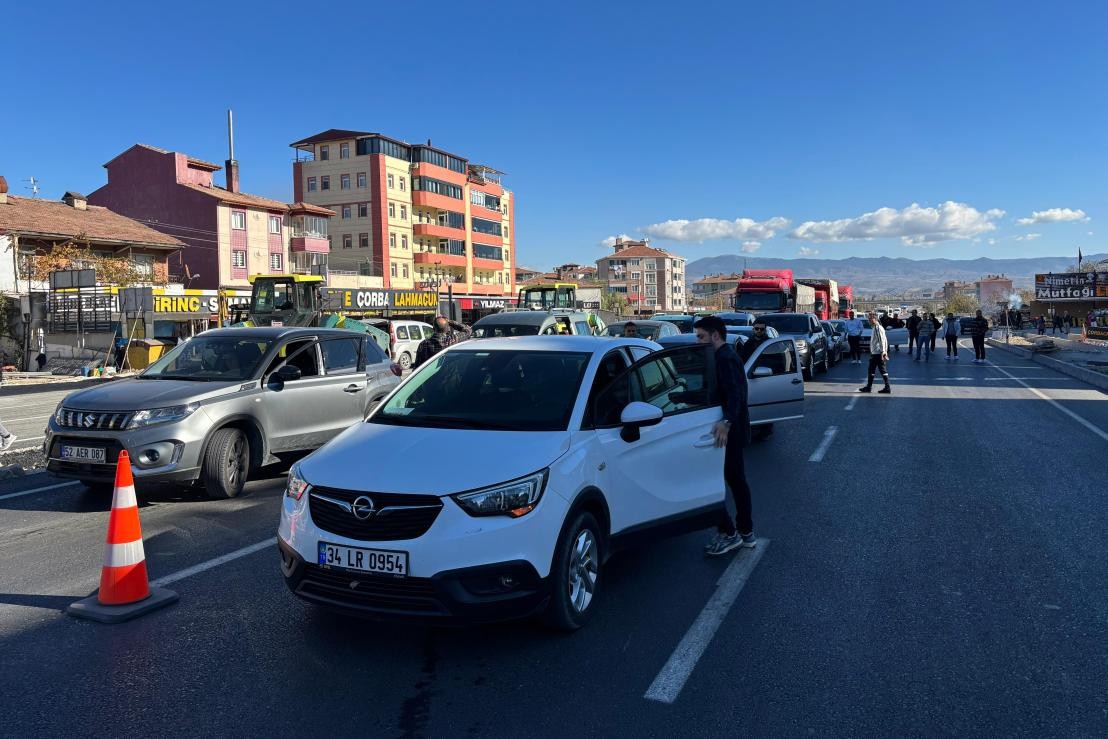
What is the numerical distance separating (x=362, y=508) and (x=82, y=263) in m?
40.6

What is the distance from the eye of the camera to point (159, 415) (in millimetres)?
7105

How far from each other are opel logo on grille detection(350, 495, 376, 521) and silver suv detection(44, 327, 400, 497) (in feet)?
13.1

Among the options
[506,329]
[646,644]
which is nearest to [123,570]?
[646,644]

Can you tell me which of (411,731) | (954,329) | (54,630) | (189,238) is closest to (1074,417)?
(411,731)

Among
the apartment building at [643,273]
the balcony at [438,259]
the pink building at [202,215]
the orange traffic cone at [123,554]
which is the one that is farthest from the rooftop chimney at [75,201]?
the apartment building at [643,273]

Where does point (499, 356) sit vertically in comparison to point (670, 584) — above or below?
above

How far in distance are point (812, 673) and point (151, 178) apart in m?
59.0

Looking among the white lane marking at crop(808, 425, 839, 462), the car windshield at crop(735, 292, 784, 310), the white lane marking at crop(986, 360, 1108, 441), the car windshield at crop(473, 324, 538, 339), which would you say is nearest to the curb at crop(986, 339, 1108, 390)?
the white lane marking at crop(986, 360, 1108, 441)

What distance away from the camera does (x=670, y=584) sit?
5.14 meters

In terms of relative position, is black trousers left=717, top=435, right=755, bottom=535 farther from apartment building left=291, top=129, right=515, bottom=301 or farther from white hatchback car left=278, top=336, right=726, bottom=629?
apartment building left=291, top=129, right=515, bottom=301

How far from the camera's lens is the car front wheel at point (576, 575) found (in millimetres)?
4062

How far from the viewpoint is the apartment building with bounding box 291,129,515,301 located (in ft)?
227

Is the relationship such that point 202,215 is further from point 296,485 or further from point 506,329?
point 296,485

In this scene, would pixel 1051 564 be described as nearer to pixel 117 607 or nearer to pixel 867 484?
pixel 867 484
